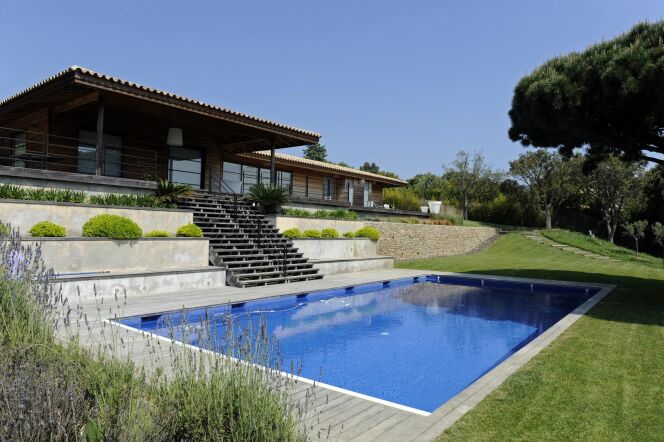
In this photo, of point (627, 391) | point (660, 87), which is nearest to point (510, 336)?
point (627, 391)

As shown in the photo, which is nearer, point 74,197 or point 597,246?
point 74,197

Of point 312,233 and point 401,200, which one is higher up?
point 401,200

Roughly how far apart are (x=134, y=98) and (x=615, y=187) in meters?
39.6

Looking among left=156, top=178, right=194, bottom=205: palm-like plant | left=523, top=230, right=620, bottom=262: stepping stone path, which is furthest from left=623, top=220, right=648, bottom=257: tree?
left=156, top=178, right=194, bottom=205: palm-like plant

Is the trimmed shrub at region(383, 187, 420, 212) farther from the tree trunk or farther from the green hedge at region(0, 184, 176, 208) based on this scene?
the green hedge at region(0, 184, 176, 208)

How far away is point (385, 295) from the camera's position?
46.7 feet

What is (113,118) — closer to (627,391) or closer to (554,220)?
(627,391)

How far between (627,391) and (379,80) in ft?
68.1

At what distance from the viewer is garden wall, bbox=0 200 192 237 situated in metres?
10.3

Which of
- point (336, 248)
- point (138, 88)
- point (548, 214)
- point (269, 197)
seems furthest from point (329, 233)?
point (548, 214)

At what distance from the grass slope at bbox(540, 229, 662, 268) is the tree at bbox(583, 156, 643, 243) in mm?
3119

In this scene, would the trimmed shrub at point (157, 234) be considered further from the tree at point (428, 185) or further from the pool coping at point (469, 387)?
the tree at point (428, 185)

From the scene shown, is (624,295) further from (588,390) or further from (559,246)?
(559,246)

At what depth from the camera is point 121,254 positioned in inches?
449
